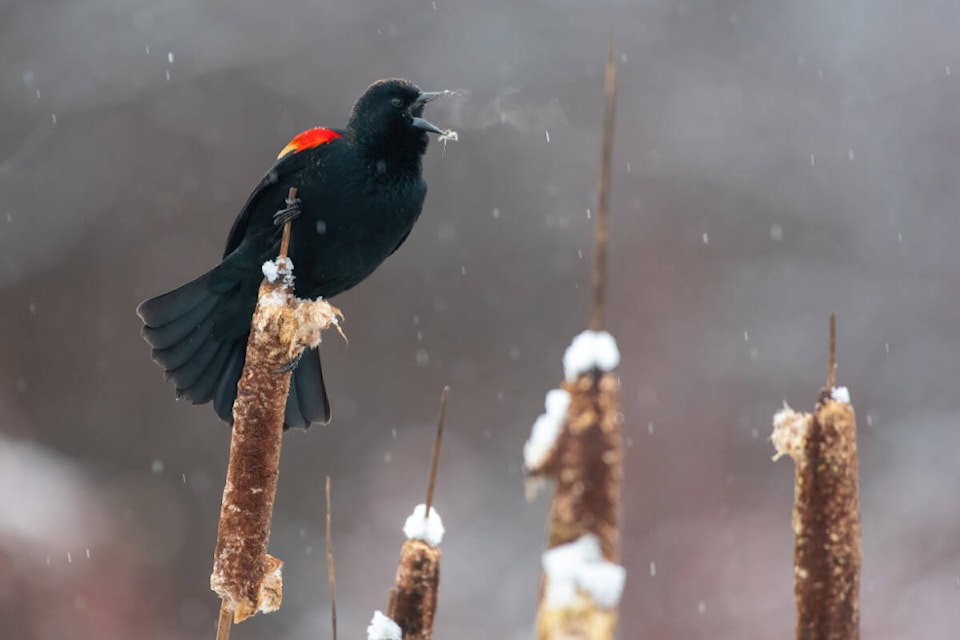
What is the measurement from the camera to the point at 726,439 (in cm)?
763

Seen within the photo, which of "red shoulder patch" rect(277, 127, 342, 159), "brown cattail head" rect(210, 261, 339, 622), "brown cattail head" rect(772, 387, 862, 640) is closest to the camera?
"brown cattail head" rect(772, 387, 862, 640)

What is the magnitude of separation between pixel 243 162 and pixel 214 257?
0.66 metres

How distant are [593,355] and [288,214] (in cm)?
191

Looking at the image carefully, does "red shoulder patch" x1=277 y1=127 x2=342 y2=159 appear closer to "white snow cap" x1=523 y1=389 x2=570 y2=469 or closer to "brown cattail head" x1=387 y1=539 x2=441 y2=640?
"brown cattail head" x1=387 y1=539 x2=441 y2=640

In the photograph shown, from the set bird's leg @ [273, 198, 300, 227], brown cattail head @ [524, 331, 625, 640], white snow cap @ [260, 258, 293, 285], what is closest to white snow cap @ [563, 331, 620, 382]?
brown cattail head @ [524, 331, 625, 640]

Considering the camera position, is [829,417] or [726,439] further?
[726,439]

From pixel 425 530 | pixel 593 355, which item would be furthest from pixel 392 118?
pixel 593 355

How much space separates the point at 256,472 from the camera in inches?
62.1

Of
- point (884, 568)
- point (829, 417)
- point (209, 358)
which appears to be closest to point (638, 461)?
point (884, 568)

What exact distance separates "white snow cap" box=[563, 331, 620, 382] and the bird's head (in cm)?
203

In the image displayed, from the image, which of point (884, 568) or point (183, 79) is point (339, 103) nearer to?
point (183, 79)

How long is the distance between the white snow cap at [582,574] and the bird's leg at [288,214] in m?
1.91

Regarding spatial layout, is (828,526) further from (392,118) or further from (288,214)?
(392,118)

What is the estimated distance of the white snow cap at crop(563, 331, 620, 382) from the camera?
3.17ft
